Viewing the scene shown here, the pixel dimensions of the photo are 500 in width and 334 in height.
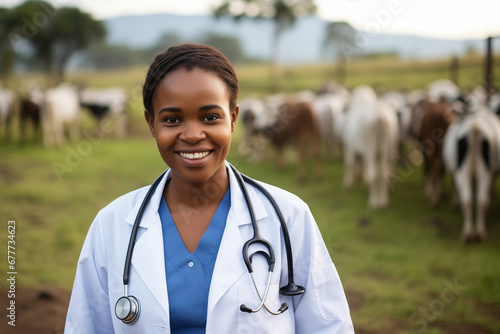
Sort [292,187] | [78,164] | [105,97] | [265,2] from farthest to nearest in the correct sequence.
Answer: [265,2] → [105,97] → [78,164] → [292,187]

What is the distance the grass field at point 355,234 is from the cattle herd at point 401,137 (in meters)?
0.34

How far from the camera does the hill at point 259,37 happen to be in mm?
29594

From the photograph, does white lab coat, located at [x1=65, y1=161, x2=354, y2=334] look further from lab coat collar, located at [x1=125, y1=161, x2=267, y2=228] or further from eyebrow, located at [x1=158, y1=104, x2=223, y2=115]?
eyebrow, located at [x1=158, y1=104, x2=223, y2=115]

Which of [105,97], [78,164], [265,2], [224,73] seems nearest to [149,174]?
[78,164]

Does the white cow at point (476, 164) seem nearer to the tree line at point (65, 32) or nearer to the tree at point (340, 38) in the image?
the tree line at point (65, 32)

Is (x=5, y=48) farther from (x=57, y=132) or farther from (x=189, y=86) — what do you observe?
(x=189, y=86)

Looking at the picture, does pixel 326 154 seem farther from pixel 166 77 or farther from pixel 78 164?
pixel 166 77

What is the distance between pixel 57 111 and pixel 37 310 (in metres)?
10.9

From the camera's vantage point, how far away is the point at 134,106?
19281mm

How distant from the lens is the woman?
143 centimetres

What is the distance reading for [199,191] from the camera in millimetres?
1621

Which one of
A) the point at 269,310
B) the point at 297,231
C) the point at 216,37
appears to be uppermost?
the point at 216,37

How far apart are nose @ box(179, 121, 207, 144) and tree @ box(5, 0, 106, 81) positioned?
1005 inches

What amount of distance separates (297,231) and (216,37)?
45.9m
